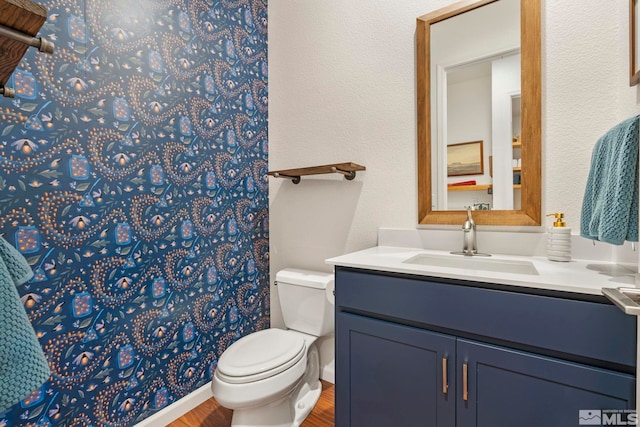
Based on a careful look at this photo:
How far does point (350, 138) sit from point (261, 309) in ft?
4.18

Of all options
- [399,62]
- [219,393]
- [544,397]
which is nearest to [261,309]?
[219,393]

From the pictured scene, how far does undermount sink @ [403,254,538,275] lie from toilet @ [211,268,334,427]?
0.51m

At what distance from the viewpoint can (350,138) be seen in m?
1.76

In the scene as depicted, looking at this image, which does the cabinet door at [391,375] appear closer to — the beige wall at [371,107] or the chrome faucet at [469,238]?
the chrome faucet at [469,238]

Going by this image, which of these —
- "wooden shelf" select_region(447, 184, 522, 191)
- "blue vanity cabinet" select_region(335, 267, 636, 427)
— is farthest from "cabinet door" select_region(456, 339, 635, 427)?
"wooden shelf" select_region(447, 184, 522, 191)

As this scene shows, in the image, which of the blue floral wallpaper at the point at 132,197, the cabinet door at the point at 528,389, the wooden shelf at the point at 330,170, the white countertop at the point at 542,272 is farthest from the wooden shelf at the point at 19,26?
the cabinet door at the point at 528,389

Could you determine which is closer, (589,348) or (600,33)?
(589,348)

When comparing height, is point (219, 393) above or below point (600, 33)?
below

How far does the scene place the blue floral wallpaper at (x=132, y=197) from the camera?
3.68 feet

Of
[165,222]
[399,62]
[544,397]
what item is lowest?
[544,397]

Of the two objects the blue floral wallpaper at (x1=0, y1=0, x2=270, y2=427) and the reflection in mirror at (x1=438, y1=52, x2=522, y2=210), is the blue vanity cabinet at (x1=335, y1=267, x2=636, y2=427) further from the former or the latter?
the blue floral wallpaper at (x1=0, y1=0, x2=270, y2=427)

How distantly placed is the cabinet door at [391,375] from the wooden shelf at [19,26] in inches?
47.3

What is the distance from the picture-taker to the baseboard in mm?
1457

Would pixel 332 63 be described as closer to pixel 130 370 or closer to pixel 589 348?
pixel 589 348
